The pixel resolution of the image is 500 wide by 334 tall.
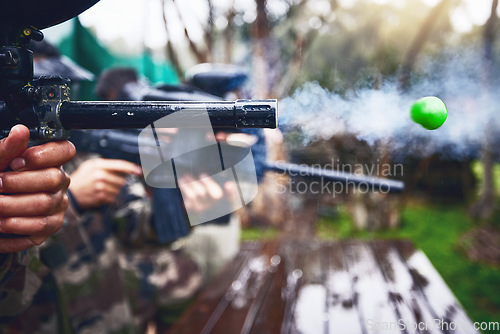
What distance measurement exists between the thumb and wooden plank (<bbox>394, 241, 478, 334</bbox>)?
2061 millimetres

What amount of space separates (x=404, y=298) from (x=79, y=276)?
201cm

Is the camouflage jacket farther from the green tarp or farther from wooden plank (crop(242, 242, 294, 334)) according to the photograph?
the green tarp

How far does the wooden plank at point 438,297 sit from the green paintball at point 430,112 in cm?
128

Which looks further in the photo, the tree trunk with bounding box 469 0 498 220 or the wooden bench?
the tree trunk with bounding box 469 0 498 220

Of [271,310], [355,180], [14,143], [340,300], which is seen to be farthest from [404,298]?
[14,143]

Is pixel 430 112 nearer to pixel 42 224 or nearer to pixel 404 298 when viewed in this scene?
pixel 42 224

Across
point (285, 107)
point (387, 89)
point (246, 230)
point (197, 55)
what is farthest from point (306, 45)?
point (285, 107)

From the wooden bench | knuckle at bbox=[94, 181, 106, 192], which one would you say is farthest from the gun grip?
the wooden bench

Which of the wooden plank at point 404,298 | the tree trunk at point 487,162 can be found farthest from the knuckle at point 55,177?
the tree trunk at point 487,162

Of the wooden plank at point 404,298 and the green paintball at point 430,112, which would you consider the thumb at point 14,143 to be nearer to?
the green paintball at point 430,112

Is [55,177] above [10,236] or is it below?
above

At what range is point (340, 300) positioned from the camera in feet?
7.50

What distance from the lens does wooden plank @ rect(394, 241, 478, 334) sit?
73.4 inches

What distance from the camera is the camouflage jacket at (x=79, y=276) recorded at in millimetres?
1186
